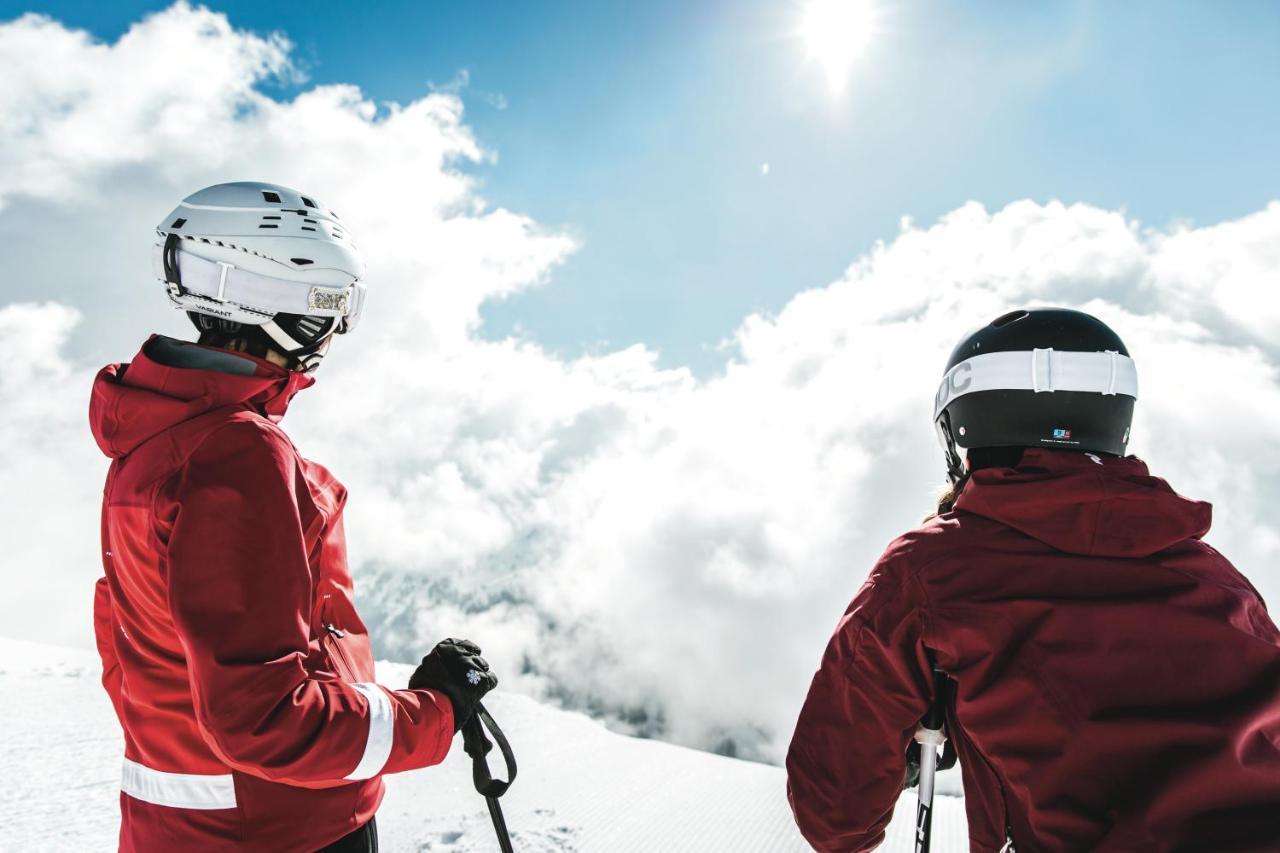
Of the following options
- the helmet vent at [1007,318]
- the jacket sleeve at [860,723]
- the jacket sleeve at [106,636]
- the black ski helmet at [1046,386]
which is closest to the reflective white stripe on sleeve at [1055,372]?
the black ski helmet at [1046,386]

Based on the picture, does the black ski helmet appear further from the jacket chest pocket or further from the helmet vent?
the jacket chest pocket

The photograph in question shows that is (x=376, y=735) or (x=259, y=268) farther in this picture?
(x=259, y=268)

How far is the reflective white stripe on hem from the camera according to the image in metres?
1.89

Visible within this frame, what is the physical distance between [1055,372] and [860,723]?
1.27m

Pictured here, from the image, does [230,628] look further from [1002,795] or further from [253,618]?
[1002,795]

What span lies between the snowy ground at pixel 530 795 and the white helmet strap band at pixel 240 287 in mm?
4485

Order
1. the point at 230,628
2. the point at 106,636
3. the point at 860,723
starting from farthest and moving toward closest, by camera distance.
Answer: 1. the point at 106,636
2. the point at 860,723
3. the point at 230,628

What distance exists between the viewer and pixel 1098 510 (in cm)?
179

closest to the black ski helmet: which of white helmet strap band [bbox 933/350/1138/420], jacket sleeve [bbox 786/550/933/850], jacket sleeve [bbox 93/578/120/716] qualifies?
white helmet strap band [bbox 933/350/1138/420]

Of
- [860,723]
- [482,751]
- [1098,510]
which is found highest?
[1098,510]

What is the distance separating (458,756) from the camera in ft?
23.2

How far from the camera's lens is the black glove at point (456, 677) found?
2.13 m

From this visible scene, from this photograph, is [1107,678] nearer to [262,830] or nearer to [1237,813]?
[1237,813]

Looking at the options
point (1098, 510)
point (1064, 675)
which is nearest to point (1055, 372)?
point (1098, 510)
